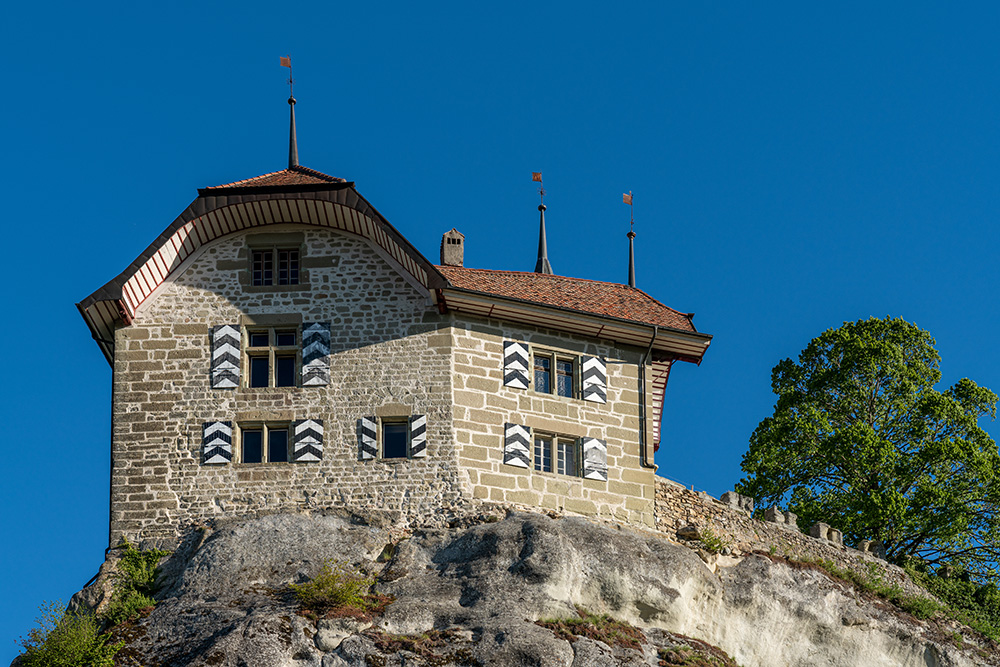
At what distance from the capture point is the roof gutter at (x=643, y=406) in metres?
40.8

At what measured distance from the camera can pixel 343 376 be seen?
39.6 m

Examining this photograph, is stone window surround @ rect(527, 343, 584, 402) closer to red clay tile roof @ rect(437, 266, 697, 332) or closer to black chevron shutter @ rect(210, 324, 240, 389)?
red clay tile roof @ rect(437, 266, 697, 332)

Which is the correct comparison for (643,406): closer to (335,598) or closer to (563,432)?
(563,432)

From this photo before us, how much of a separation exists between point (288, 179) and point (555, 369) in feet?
25.6

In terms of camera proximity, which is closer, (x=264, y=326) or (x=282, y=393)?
(x=282, y=393)

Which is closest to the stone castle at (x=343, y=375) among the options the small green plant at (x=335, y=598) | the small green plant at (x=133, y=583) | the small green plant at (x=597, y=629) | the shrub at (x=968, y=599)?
the small green plant at (x=133, y=583)

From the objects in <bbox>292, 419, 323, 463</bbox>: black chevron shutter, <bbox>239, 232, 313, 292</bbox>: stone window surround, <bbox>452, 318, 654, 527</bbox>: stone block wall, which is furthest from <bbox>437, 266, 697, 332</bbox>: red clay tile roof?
<bbox>292, 419, 323, 463</bbox>: black chevron shutter

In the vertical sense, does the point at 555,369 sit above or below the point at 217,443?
above

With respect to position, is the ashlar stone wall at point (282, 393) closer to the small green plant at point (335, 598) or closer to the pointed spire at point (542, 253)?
the small green plant at point (335, 598)

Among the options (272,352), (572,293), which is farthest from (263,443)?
(572,293)

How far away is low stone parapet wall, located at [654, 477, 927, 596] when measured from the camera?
133 feet

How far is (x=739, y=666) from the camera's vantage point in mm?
38031

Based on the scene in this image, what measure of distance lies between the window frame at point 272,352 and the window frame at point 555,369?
542 cm

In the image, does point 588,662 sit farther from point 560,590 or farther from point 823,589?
point 823,589
